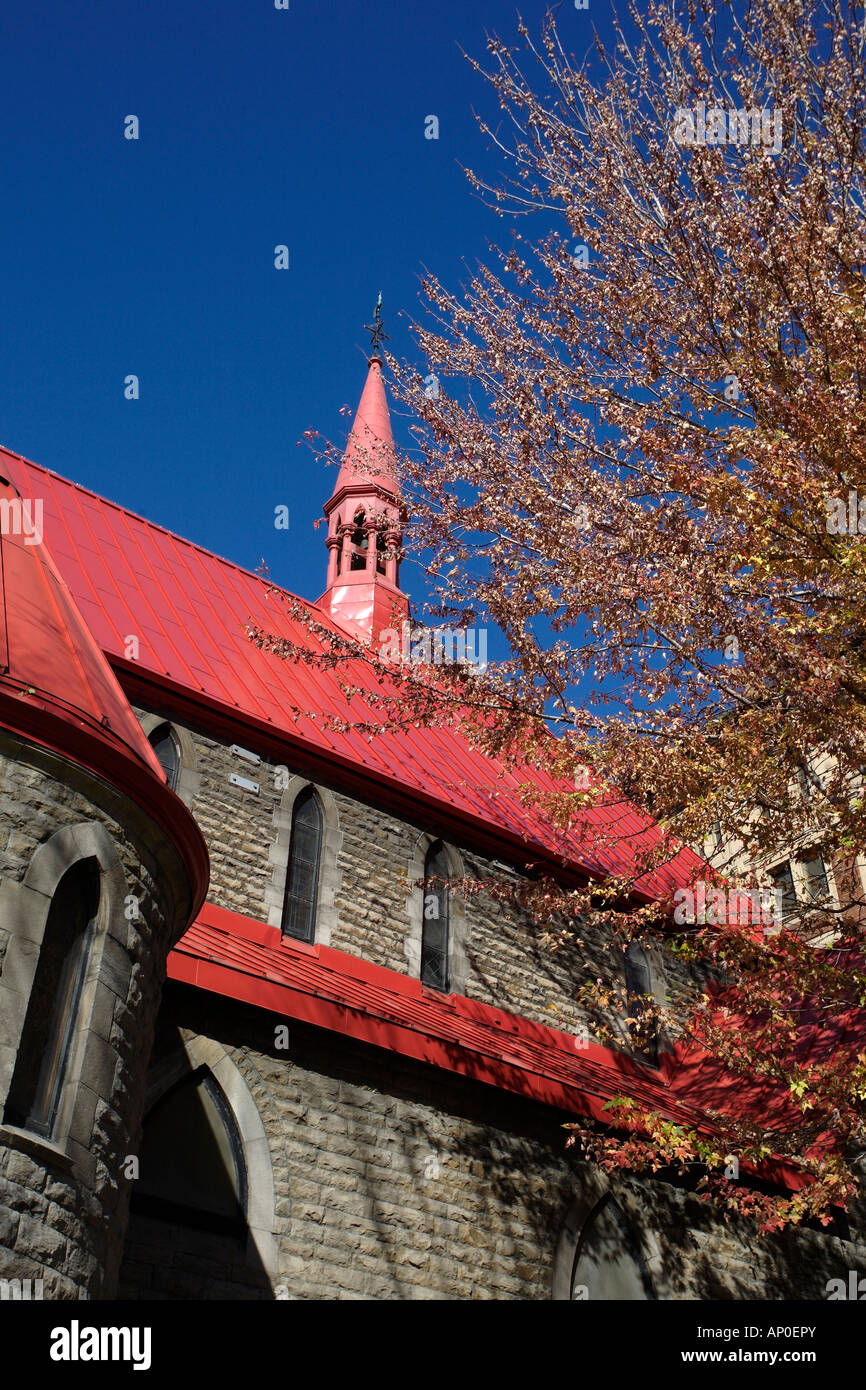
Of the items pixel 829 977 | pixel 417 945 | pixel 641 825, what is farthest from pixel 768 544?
pixel 641 825

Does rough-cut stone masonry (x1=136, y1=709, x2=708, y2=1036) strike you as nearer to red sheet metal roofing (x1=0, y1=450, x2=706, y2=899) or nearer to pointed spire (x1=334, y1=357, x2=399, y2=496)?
red sheet metal roofing (x1=0, y1=450, x2=706, y2=899)

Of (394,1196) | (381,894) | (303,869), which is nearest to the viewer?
(394,1196)

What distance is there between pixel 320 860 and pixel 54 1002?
Result: 555 centimetres

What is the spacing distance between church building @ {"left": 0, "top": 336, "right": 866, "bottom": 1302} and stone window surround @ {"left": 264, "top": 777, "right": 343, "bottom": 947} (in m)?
0.03

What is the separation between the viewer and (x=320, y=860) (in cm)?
1151

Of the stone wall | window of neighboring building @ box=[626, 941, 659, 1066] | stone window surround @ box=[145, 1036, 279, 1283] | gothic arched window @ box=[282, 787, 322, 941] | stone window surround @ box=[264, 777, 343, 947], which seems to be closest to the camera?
the stone wall

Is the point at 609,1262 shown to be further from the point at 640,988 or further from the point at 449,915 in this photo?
the point at 640,988

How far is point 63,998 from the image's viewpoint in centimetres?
608

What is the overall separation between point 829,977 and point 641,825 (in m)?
7.66

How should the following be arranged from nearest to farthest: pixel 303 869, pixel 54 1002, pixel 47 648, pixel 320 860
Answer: pixel 54 1002
pixel 47 648
pixel 303 869
pixel 320 860

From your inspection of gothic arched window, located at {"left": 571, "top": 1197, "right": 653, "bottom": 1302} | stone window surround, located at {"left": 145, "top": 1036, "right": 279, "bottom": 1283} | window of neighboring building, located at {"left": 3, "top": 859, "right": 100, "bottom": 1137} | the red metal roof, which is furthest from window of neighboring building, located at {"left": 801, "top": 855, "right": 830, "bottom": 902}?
window of neighboring building, located at {"left": 3, "top": 859, "right": 100, "bottom": 1137}

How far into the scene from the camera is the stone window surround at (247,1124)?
307 inches

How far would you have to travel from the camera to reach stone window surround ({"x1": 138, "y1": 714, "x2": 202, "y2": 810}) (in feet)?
35.2

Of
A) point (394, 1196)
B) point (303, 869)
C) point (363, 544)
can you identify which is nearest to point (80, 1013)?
point (394, 1196)
